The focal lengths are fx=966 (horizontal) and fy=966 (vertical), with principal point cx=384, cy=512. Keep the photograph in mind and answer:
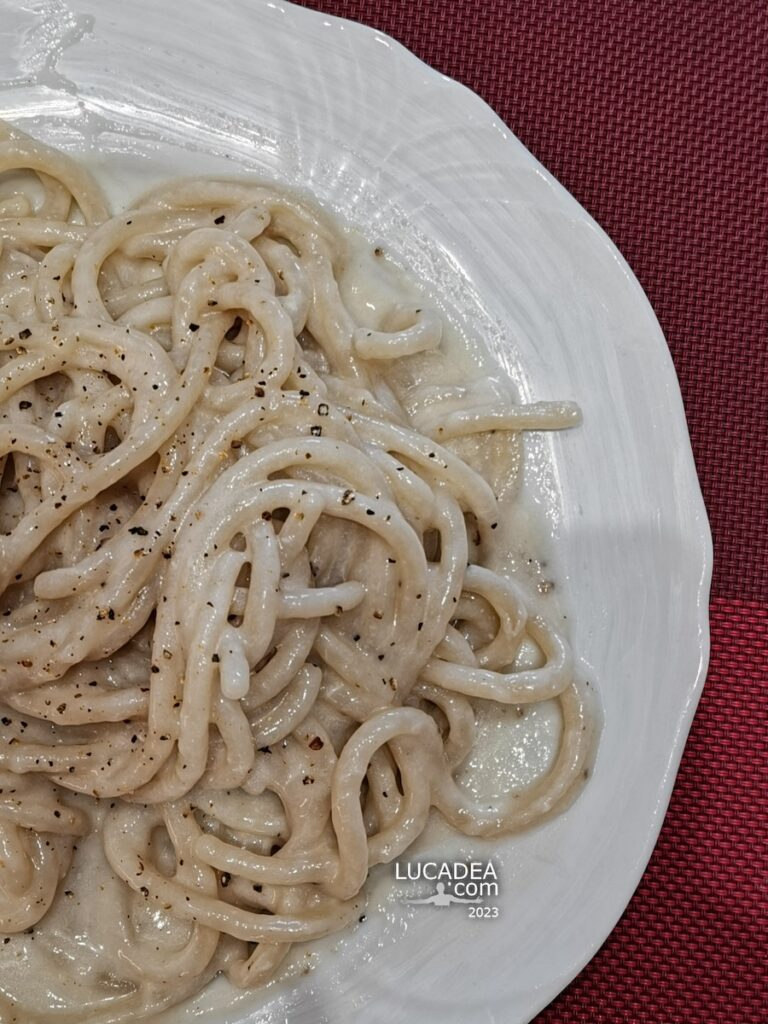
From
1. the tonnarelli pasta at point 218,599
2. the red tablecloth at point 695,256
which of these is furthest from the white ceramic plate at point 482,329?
the red tablecloth at point 695,256

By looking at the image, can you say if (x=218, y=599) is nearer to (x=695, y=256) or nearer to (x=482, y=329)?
(x=482, y=329)

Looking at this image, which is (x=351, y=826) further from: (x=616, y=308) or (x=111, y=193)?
(x=111, y=193)

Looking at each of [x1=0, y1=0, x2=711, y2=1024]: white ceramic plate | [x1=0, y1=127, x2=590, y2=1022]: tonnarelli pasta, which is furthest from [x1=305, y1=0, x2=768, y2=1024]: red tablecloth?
[x1=0, y1=127, x2=590, y2=1022]: tonnarelli pasta

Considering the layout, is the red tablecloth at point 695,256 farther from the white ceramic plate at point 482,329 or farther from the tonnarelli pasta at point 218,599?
the tonnarelli pasta at point 218,599

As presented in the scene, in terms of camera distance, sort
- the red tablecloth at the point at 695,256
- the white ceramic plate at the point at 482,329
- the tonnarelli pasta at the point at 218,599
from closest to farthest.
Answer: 1. the tonnarelli pasta at the point at 218,599
2. the white ceramic plate at the point at 482,329
3. the red tablecloth at the point at 695,256

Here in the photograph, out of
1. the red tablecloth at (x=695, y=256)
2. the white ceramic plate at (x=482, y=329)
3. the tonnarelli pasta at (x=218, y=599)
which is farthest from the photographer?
the red tablecloth at (x=695, y=256)

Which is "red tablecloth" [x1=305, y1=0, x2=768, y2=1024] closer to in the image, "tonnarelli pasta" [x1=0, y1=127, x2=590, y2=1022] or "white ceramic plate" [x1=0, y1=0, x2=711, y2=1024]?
"white ceramic plate" [x1=0, y1=0, x2=711, y2=1024]

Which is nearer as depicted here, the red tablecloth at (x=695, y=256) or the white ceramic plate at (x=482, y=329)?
the white ceramic plate at (x=482, y=329)
